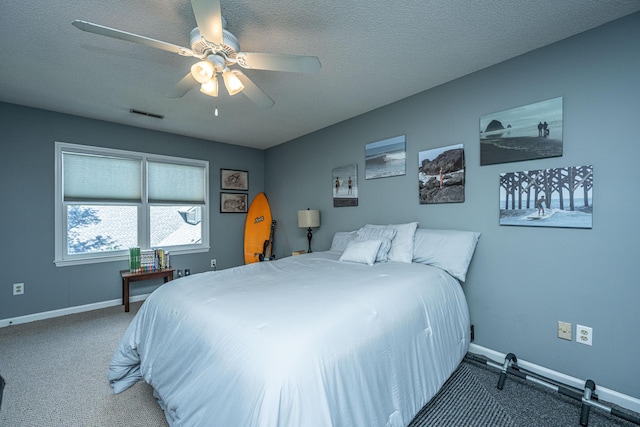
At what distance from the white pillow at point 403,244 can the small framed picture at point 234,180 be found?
3144 mm

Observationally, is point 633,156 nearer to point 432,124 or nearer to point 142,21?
point 432,124

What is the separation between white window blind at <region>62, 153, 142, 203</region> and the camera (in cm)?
332

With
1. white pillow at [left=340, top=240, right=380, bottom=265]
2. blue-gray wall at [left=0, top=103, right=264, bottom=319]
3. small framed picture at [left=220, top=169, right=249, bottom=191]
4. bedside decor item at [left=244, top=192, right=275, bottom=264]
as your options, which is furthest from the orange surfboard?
white pillow at [left=340, top=240, right=380, bottom=265]

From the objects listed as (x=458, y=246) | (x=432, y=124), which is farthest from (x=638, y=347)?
(x=432, y=124)

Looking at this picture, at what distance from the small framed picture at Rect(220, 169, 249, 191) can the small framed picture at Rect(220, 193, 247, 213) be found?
4.9 inches

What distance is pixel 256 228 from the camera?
4762 millimetres

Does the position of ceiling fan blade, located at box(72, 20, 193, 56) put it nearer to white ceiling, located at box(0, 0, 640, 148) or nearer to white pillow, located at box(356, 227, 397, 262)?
white ceiling, located at box(0, 0, 640, 148)

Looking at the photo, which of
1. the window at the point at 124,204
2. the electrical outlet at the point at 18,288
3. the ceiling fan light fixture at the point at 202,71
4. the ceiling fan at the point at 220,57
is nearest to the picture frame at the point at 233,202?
the window at the point at 124,204

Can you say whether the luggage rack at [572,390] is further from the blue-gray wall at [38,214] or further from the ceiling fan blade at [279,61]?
the blue-gray wall at [38,214]

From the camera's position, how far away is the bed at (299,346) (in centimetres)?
98

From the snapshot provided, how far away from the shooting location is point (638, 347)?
1668 mm

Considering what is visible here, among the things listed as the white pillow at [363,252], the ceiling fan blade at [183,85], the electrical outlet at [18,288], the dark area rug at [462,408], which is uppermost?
the ceiling fan blade at [183,85]

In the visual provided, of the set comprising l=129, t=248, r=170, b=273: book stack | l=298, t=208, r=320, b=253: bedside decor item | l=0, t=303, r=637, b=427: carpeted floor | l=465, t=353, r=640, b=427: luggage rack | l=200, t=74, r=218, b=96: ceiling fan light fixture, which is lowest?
l=0, t=303, r=637, b=427: carpeted floor

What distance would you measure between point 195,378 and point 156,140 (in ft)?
12.3
